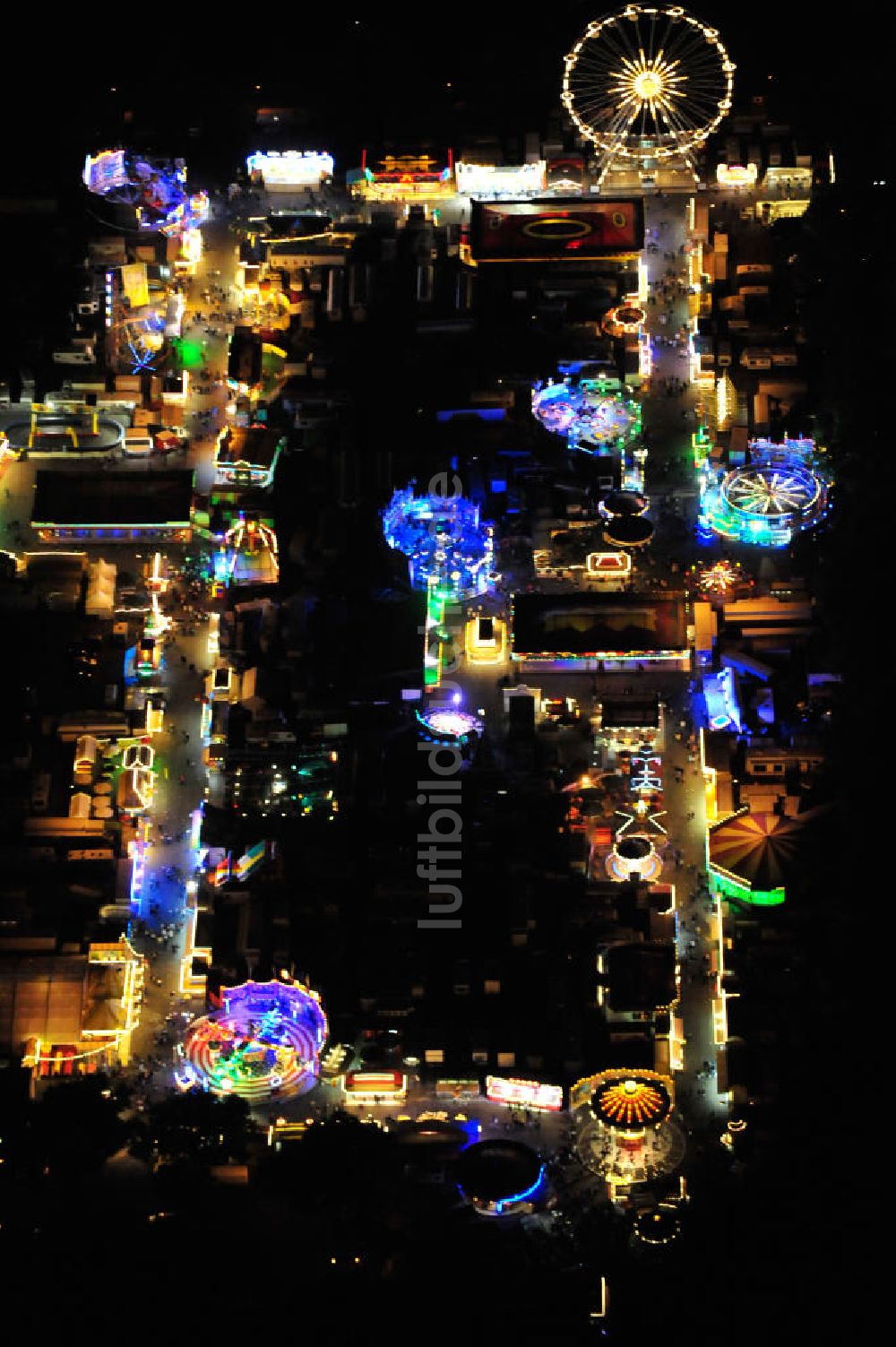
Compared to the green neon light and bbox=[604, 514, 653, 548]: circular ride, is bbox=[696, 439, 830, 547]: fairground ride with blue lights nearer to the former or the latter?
bbox=[604, 514, 653, 548]: circular ride

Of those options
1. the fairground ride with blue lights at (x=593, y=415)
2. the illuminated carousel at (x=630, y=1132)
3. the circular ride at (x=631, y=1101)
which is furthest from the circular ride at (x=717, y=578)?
the circular ride at (x=631, y=1101)

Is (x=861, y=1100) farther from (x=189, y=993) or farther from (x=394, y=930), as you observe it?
(x=189, y=993)

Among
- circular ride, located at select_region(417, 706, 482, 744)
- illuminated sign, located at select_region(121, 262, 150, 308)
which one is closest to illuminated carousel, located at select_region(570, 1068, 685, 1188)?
circular ride, located at select_region(417, 706, 482, 744)

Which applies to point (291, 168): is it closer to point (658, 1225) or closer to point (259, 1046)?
point (259, 1046)

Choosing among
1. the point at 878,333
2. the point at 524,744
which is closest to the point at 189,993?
the point at 524,744

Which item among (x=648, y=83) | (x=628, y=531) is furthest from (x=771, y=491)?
(x=648, y=83)
